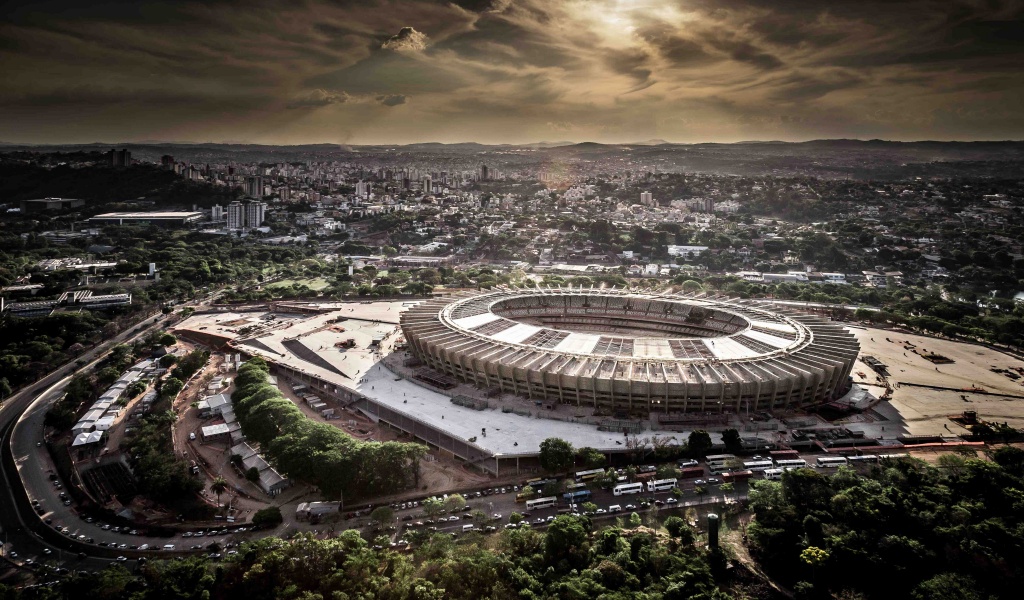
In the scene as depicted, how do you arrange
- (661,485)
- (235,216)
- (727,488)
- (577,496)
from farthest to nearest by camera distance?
1. (235,216)
2. (661,485)
3. (577,496)
4. (727,488)

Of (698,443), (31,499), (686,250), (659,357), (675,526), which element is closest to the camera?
(675,526)

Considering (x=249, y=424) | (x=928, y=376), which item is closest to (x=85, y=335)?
(x=249, y=424)

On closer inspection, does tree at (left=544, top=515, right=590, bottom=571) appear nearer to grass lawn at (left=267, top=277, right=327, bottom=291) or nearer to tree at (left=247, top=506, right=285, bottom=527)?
tree at (left=247, top=506, right=285, bottom=527)

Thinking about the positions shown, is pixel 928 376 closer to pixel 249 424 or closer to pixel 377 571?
pixel 377 571

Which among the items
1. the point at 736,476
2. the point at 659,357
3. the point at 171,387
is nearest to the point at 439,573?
the point at 736,476

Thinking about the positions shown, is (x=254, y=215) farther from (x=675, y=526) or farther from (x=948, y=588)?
(x=948, y=588)

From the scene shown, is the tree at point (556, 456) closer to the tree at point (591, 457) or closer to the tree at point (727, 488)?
the tree at point (591, 457)
